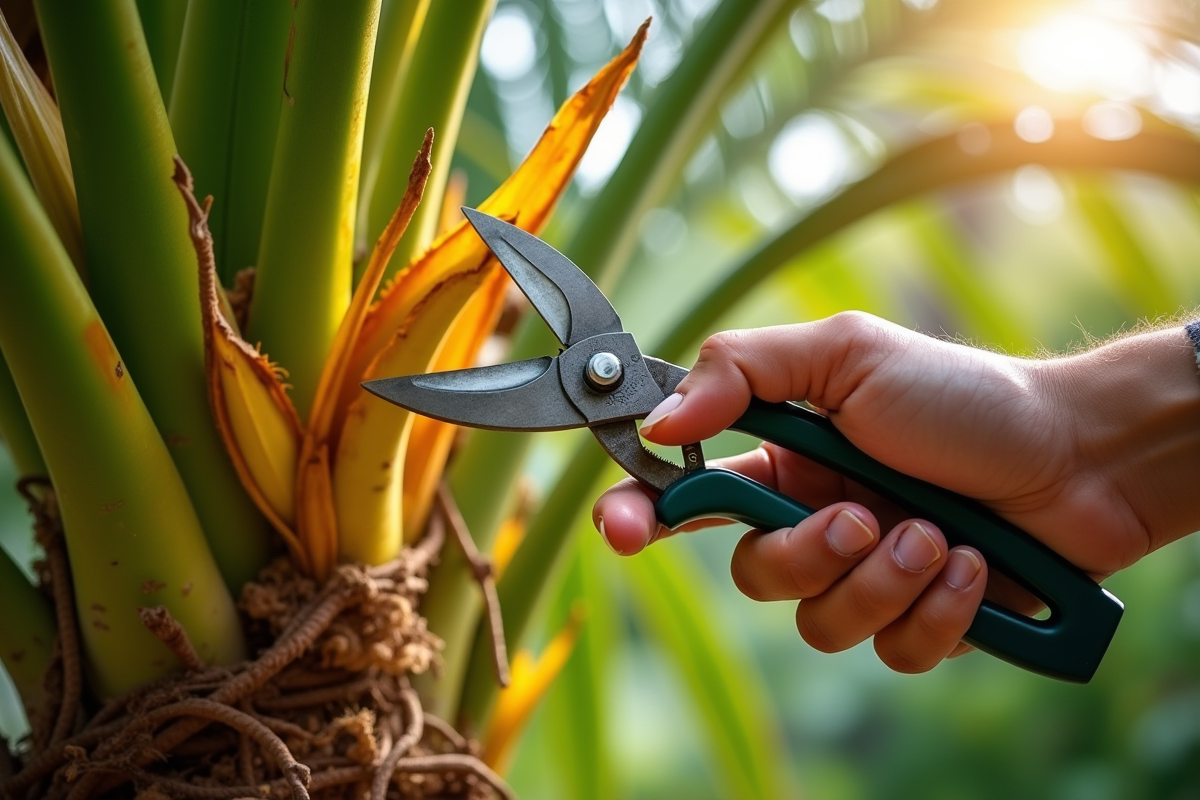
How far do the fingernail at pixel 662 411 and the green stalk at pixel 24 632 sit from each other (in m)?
0.29

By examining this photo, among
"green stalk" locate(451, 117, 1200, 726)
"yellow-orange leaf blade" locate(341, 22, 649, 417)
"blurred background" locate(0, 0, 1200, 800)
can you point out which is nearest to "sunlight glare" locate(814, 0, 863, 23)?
"blurred background" locate(0, 0, 1200, 800)

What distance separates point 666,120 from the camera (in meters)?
0.51

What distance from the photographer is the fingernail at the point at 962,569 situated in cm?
39

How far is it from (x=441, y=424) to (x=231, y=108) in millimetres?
186

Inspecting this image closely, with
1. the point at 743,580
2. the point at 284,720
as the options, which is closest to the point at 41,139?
the point at 284,720

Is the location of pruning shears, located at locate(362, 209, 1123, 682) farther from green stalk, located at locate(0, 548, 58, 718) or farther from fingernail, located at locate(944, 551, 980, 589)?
green stalk, located at locate(0, 548, 58, 718)

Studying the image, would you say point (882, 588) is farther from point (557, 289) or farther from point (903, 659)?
point (557, 289)

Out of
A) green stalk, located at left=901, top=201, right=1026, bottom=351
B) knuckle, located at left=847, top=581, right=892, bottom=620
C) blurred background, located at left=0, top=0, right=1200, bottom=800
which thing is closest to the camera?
knuckle, located at left=847, top=581, right=892, bottom=620

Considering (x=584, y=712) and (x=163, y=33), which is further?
(x=584, y=712)

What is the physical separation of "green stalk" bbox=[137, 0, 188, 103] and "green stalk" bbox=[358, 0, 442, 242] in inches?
4.0

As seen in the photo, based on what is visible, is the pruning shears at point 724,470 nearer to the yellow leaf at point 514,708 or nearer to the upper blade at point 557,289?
the upper blade at point 557,289

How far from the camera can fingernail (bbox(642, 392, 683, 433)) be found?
0.39 m

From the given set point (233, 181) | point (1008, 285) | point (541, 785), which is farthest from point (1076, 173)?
point (1008, 285)

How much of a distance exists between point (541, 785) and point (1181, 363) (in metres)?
1.49
